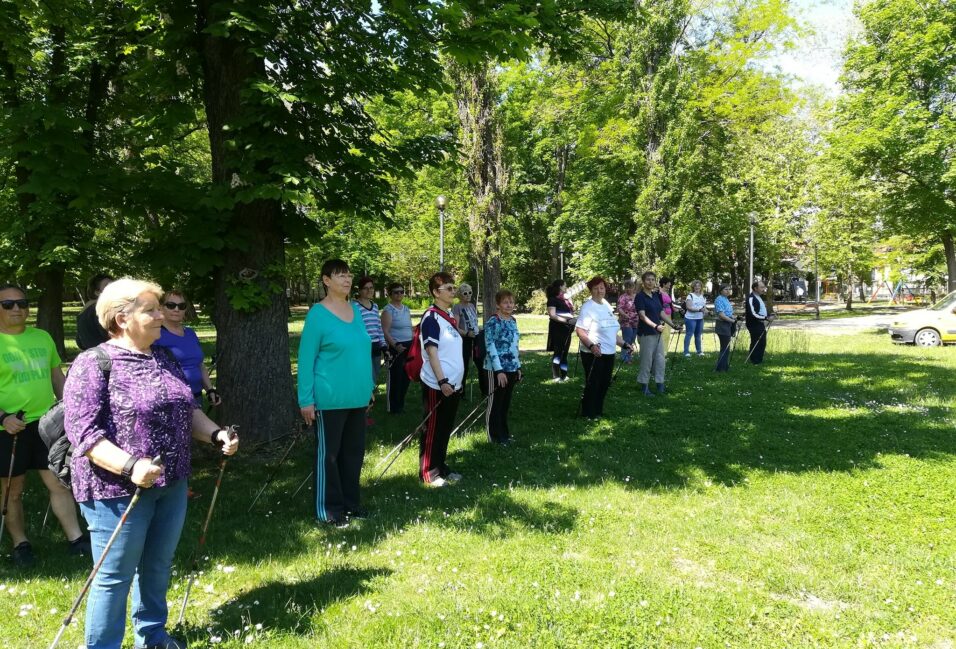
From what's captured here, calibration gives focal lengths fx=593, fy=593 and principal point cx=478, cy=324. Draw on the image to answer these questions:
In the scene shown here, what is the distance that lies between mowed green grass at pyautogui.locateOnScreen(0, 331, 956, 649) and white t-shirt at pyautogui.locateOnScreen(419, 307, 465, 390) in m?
1.10

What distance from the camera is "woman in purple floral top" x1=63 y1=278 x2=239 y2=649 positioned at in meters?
2.67

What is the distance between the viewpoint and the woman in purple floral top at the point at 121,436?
2.67m

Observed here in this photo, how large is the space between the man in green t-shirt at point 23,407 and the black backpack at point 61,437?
2.86ft

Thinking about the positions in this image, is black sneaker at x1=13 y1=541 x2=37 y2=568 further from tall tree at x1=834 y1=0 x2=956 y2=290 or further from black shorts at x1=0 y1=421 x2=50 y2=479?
tall tree at x1=834 y1=0 x2=956 y2=290

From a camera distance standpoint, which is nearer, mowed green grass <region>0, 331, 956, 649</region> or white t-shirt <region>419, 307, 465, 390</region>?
mowed green grass <region>0, 331, 956, 649</region>

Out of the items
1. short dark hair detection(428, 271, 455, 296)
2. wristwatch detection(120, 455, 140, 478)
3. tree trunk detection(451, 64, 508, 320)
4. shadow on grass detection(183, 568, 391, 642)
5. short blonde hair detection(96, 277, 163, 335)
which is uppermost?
tree trunk detection(451, 64, 508, 320)

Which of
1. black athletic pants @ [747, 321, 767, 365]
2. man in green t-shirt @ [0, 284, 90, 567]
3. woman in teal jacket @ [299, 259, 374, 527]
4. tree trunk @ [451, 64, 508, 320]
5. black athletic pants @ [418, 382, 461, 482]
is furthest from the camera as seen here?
tree trunk @ [451, 64, 508, 320]

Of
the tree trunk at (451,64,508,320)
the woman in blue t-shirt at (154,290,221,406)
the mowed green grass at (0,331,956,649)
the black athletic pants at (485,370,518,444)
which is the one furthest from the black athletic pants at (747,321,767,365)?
the woman in blue t-shirt at (154,290,221,406)

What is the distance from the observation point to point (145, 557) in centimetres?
302

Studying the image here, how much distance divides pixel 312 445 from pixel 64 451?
173 inches

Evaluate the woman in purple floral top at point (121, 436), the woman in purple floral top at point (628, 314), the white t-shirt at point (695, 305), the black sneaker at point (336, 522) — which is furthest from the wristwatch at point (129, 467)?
the white t-shirt at point (695, 305)

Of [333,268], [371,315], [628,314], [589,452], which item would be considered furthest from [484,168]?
[333,268]

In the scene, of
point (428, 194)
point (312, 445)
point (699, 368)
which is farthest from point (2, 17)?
point (428, 194)

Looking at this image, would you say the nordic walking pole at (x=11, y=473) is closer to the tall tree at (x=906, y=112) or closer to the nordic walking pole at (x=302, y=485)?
the nordic walking pole at (x=302, y=485)
